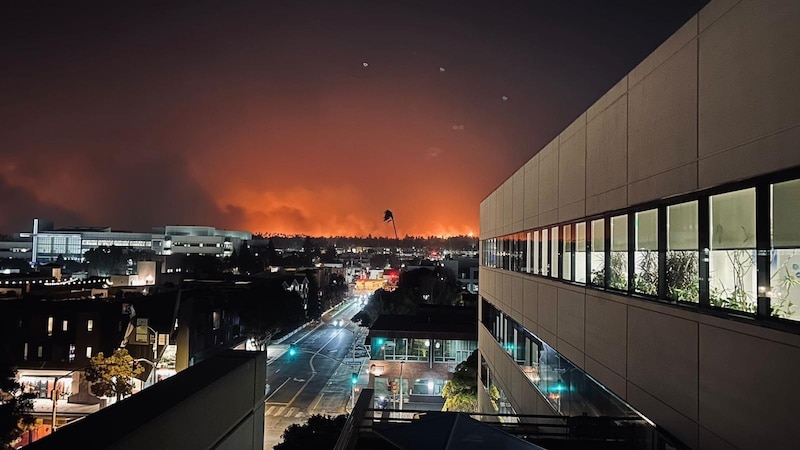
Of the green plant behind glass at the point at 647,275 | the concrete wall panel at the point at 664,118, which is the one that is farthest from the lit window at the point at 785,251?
the green plant behind glass at the point at 647,275

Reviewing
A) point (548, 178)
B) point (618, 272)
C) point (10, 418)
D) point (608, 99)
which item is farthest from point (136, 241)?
point (618, 272)

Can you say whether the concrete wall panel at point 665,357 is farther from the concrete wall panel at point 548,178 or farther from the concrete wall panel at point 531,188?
the concrete wall panel at point 531,188

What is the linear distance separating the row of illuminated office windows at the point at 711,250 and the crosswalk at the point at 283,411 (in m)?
33.5

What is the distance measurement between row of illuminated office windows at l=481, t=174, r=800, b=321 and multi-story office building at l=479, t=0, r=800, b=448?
0.08 ft

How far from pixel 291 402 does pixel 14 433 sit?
66.4 ft

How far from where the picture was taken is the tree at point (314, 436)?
67.6 ft

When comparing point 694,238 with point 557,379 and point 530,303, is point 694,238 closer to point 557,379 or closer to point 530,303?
point 557,379

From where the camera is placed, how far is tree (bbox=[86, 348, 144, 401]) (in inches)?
1594

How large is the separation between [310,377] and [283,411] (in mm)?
11811

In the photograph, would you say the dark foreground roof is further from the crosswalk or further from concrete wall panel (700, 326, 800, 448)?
concrete wall panel (700, 326, 800, 448)

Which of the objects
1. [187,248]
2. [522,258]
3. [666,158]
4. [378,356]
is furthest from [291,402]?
[187,248]

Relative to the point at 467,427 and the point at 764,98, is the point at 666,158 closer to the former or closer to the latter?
the point at 764,98

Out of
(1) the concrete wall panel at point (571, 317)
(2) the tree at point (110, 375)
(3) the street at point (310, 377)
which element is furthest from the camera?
(2) the tree at point (110, 375)

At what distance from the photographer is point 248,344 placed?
6556 cm
